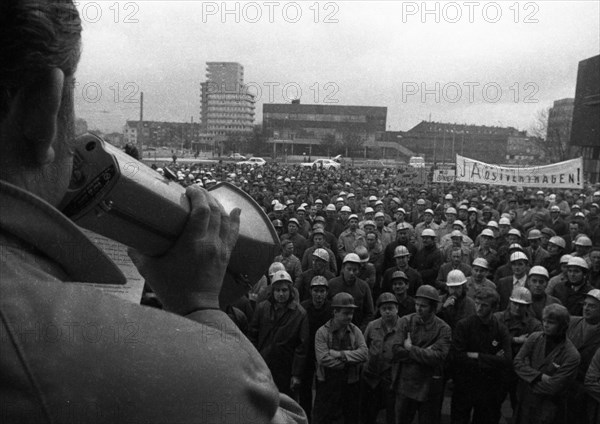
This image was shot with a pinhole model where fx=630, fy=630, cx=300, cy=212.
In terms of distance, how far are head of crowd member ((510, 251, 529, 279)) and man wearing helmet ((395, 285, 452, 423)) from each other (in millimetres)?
2617

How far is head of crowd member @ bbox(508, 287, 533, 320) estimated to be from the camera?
6707 mm

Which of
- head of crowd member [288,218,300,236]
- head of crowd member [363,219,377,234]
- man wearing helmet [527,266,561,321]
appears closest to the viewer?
man wearing helmet [527,266,561,321]

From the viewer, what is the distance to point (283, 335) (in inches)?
266

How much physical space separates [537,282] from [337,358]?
9.12 ft

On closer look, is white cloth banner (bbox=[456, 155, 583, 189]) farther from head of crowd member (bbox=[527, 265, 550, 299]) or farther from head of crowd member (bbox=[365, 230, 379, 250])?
head of crowd member (bbox=[527, 265, 550, 299])

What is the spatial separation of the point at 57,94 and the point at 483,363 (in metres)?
6.12

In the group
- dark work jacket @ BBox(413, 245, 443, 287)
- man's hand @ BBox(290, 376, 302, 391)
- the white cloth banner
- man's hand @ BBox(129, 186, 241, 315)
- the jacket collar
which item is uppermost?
the jacket collar

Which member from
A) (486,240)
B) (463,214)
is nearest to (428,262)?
(486,240)

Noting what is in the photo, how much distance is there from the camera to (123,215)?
1297mm

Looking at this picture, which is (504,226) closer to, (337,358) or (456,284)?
(456,284)

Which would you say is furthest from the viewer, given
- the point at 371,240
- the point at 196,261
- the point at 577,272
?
the point at 371,240

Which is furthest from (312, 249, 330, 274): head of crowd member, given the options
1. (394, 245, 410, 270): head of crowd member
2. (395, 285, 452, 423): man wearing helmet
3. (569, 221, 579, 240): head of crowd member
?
(569, 221, 579, 240): head of crowd member

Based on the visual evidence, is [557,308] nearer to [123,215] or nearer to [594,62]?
[123,215]

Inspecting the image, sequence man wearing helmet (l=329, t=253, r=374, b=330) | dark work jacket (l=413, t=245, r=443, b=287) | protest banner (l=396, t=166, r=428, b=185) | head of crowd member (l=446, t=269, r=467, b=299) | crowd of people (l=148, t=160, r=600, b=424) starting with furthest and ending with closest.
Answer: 1. protest banner (l=396, t=166, r=428, b=185)
2. dark work jacket (l=413, t=245, r=443, b=287)
3. man wearing helmet (l=329, t=253, r=374, b=330)
4. head of crowd member (l=446, t=269, r=467, b=299)
5. crowd of people (l=148, t=160, r=600, b=424)
